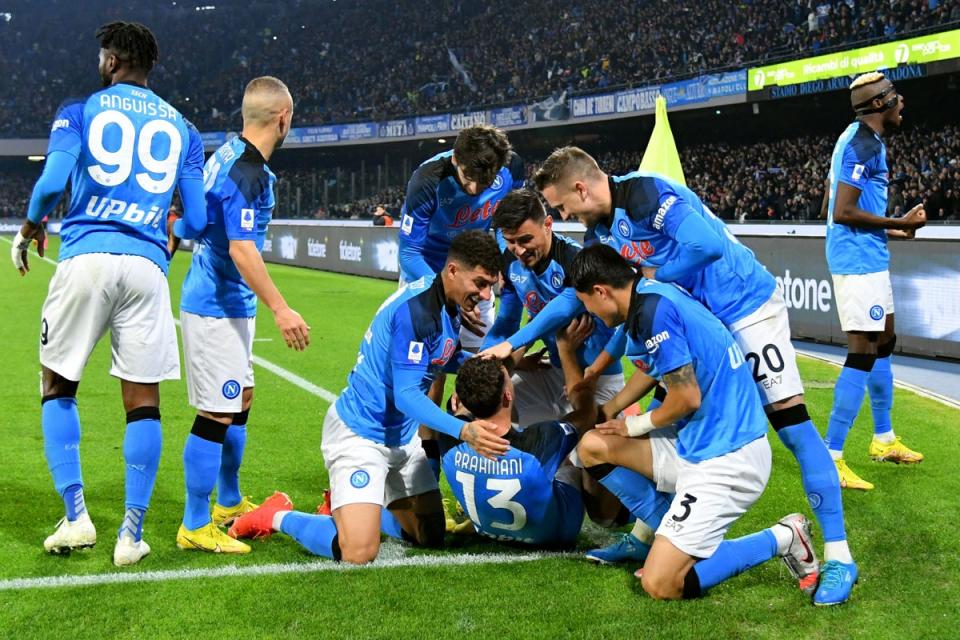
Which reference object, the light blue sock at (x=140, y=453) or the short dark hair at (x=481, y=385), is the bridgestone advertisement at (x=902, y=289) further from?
the light blue sock at (x=140, y=453)

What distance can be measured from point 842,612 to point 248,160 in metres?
3.22

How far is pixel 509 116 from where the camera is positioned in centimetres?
3694

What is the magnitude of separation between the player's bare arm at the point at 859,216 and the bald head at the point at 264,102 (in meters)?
3.25

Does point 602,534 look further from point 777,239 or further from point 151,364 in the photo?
point 777,239

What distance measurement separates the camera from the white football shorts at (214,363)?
473cm

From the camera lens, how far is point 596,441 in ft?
14.1

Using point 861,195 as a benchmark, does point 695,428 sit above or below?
below

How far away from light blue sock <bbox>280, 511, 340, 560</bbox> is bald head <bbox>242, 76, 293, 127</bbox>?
6.16ft

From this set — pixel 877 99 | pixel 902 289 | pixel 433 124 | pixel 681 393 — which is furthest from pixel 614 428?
pixel 433 124

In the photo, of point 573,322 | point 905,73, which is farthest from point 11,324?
point 905,73

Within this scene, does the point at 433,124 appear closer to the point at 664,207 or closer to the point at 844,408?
the point at 844,408

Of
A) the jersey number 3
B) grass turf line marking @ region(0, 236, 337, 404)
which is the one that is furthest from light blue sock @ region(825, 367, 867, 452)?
grass turf line marking @ region(0, 236, 337, 404)

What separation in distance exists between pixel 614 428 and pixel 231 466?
2058 mm

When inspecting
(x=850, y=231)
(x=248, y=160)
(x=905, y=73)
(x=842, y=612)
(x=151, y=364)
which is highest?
(x=905, y=73)
